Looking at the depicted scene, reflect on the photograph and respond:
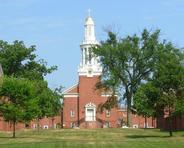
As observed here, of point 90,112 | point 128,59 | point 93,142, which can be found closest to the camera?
point 93,142

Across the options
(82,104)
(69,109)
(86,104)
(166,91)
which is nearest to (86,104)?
(86,104)

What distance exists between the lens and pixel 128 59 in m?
88.2

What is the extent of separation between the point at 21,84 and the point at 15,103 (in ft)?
5.84

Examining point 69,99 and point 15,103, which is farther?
point 69,99

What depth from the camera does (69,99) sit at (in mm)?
114688

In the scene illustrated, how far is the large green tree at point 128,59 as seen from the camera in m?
87.3

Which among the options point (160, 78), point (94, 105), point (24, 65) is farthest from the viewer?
point (94, 105)

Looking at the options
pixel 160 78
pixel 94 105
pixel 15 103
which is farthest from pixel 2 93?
pixel 94 105

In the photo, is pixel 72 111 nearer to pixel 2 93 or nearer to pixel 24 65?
pixel 24 65

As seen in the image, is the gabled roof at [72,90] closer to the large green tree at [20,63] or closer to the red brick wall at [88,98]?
the red brick wall at [88,98]

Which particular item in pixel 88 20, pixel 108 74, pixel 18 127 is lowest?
pixel 18 127

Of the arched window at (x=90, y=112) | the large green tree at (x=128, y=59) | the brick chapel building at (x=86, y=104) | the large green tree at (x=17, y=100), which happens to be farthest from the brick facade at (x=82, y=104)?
the large green tree at (x=17, y=100)

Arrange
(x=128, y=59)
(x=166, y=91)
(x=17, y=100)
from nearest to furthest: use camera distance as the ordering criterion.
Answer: (x=166, y=91) → (x=17, y=100) → (x=128, y=59)

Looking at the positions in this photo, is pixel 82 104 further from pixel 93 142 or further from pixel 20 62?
pixel 93 142
